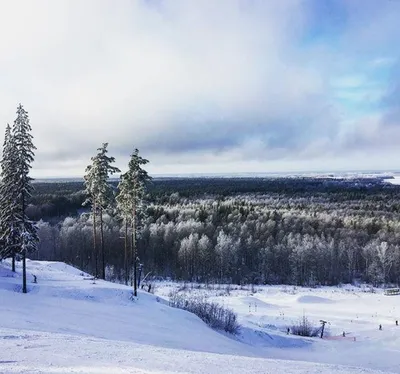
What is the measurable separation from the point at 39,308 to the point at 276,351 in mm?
17167

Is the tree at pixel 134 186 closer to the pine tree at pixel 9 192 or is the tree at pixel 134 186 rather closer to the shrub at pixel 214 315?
the shrub at pixel 214 315

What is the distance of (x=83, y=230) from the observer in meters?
85.4

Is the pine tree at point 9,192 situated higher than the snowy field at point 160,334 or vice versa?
the pine tree at point 9,192

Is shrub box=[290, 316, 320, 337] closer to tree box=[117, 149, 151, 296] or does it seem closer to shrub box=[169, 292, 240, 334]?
shrub box=[169, 292, 240, 334]

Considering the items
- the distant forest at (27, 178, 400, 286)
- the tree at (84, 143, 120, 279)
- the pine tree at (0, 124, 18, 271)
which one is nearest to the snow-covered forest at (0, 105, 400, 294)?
the distant forest at (27, 178, 400, 286)

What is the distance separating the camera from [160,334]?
25.5 m

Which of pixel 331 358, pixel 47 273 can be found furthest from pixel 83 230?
pixel 331 358

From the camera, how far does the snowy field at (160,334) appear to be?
13.1 m

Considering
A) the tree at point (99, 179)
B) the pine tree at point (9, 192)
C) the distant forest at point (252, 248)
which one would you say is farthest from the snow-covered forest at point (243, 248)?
the pine tree at point (9, 192)

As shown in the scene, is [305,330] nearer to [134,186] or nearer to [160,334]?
[160,334]

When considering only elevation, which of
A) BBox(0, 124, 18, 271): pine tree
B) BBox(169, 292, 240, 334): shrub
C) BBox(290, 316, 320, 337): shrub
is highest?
BBox(0, 124, 18, 271): pine tree

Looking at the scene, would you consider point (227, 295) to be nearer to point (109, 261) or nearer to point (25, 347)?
point (109, 261)

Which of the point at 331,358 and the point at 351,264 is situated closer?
the point at 331,358

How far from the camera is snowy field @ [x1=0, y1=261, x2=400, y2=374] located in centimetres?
1312
